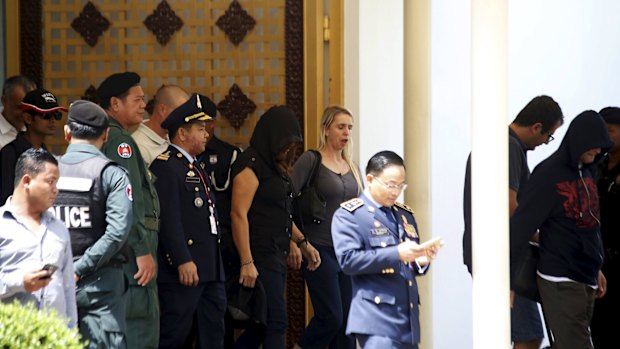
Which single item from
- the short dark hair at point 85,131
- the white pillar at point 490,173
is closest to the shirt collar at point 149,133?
the short dark hair at point 85,131

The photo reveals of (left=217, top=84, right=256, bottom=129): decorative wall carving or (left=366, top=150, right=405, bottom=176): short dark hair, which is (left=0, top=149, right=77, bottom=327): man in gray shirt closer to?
(left=366, top=150, right=405, bottom=176): short dark hair

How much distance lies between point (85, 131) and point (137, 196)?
20.5 inches

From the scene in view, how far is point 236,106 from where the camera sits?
9.63 meters

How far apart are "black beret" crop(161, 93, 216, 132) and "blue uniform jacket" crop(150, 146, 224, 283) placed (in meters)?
0.14

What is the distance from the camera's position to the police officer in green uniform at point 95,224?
6.49 metres

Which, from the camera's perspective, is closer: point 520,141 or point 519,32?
point 520,141

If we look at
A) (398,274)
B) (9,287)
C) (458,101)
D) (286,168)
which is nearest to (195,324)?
(286,168)

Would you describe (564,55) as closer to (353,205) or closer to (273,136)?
(273,136)

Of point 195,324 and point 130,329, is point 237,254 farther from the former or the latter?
point 130,329

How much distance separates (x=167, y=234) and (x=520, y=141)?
7.44 feet

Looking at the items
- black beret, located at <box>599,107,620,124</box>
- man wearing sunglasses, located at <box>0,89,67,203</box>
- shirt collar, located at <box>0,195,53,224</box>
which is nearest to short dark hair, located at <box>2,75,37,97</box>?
man wearing sunglasses, located at <box>0,89,67,203</box>

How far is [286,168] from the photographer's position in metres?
8.10

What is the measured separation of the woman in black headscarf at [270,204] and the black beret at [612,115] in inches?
84.0

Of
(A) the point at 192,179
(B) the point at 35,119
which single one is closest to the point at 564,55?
(A) the point at 192,179
